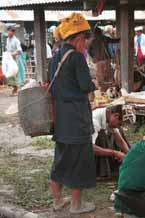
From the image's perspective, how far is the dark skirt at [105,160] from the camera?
5.76m

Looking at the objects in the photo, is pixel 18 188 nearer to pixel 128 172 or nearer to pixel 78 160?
pixel 78 160

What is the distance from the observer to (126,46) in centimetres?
999

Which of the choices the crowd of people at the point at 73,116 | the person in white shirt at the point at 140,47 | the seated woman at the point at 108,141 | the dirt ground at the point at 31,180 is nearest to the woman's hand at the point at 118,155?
the seated woman at the point at 108,141

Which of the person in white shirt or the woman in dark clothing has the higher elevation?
the person in white shirt

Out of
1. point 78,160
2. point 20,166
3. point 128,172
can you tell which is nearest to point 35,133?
point 78,160

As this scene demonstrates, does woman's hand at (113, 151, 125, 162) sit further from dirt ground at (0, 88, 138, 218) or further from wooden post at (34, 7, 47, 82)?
wooden post at (34, 7, 47, 82)

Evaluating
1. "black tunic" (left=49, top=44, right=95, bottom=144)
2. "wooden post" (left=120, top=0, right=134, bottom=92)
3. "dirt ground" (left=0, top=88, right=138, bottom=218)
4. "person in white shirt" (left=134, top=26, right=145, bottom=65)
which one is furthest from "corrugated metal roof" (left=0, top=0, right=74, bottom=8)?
"black tunic" (left=49, top=44, right=95, bottom=144)

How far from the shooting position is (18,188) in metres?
5.93

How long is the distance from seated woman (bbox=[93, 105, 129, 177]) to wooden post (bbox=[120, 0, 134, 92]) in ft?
13.8

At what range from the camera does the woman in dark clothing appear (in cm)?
473

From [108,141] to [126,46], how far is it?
4.52m

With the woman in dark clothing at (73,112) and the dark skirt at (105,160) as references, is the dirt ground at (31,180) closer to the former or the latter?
the dark skirt at (105,160)

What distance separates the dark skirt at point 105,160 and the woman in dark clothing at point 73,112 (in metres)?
0.80

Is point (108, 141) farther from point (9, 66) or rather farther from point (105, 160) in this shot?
point (9, 66)
